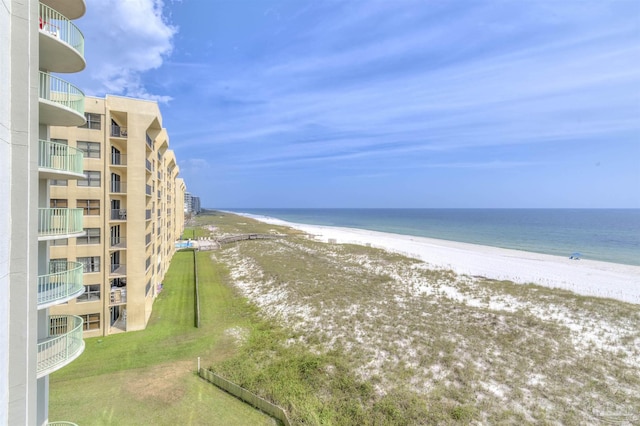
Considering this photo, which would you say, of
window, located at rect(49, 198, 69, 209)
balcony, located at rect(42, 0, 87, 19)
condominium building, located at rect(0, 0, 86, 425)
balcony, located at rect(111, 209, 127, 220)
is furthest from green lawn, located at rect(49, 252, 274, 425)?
balcony, located at rect(42, 0, 87, 19)

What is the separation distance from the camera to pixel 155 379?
17109 mm

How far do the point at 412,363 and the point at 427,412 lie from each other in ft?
13.1

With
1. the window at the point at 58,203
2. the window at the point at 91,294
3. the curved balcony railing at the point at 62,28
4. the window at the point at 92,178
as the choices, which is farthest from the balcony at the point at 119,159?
the curved balcony railing at the point at 62,28

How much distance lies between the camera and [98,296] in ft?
72.0

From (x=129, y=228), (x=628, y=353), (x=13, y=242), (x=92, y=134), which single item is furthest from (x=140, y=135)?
(x=628, y=353)

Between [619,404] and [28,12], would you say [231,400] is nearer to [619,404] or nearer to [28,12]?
[28,12]

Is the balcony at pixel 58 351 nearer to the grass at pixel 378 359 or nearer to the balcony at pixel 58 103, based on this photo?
the grass at pixel 378 359

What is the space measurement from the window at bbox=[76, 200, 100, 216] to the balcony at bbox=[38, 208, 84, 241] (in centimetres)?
1159

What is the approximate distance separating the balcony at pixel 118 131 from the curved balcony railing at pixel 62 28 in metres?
12.8

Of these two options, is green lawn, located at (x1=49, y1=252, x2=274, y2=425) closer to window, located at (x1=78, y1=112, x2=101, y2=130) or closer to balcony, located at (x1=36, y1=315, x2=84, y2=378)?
balcony, located at (x1=36, y1=315, x2=84, y2=378)

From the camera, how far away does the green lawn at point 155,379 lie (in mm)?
14180

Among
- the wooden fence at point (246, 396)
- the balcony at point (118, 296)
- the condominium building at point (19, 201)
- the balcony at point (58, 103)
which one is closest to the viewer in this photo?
the condominium building at point (19, 201)

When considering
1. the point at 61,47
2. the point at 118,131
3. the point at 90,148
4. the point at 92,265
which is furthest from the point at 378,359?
the point at 118,131

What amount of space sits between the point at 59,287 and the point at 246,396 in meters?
9.64
